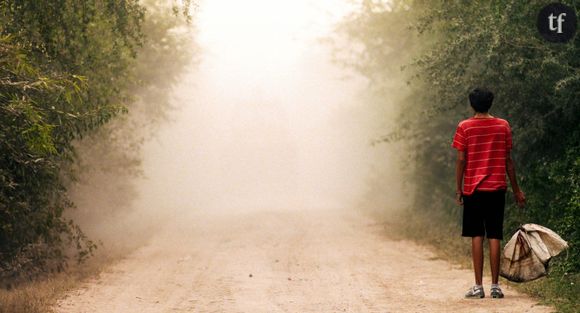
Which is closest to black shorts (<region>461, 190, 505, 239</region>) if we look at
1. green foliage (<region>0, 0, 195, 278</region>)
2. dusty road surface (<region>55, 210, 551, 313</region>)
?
dusty road surface (<region>55, 210, 551, 313</region>)

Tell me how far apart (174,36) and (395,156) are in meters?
12.0

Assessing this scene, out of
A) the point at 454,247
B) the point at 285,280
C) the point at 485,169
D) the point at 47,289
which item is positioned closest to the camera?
the point at 485,169

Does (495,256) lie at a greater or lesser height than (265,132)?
greater

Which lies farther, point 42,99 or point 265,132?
point 265,132

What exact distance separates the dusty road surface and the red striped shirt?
117 cm

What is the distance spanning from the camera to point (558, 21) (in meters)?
10.1

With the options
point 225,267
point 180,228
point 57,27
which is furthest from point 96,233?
point 57,27

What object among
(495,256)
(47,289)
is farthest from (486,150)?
(47,289)

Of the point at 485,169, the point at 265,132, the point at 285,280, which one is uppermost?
the point at 485,169

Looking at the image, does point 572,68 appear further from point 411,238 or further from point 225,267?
point 411,238

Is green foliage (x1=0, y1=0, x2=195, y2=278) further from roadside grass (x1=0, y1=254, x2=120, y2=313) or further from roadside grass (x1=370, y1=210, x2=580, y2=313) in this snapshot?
roadside grass (x1=370, y1=210, x2=580, y2=313)

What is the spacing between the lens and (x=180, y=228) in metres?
25.8

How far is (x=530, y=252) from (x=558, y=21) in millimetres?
3430

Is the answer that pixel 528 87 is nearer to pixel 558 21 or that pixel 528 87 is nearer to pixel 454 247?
pixel 558 21
